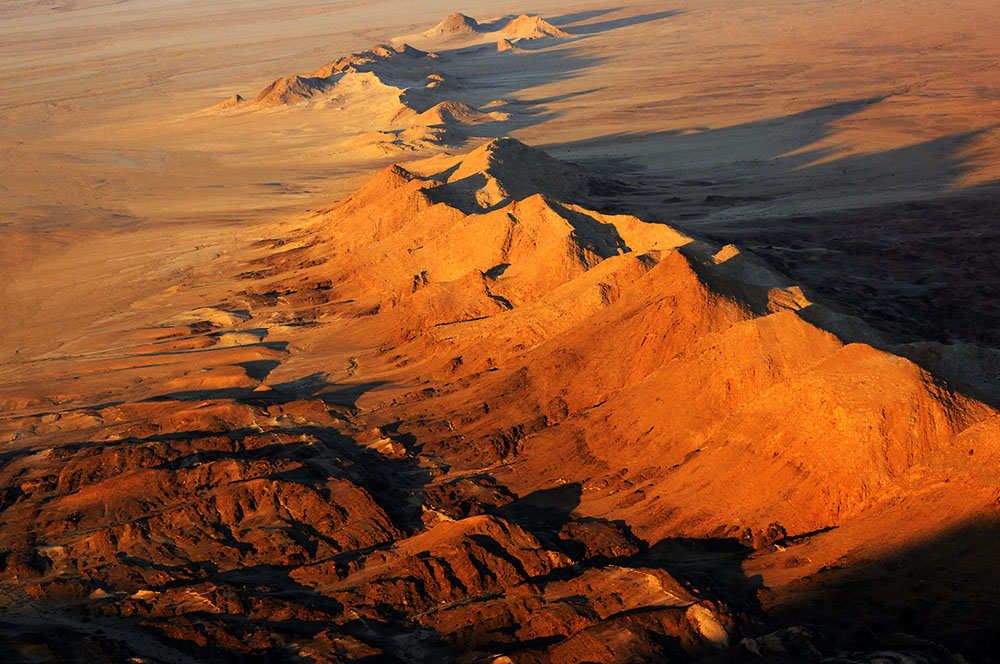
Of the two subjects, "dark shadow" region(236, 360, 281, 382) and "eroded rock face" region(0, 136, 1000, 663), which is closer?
"eroded rock face" region(0, 136, 1000, 663)

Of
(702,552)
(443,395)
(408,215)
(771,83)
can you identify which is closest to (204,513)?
(443,395)

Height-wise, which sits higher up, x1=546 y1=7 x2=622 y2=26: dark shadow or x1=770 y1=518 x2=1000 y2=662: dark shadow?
x1=546 y1=7 x2=622 y2=26: dark shadow

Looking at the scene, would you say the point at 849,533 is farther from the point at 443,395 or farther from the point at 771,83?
the point at 771,83

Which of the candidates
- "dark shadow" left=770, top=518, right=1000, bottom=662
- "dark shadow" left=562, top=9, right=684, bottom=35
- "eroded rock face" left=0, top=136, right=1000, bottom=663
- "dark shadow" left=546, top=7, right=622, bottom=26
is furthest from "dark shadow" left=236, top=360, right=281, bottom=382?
"dark shadow" left=546, top=7, right=622, bottom=26

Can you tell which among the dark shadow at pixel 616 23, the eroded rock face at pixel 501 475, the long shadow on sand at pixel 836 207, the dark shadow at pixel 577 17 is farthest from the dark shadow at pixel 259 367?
the dark shadow at pixel 577 17

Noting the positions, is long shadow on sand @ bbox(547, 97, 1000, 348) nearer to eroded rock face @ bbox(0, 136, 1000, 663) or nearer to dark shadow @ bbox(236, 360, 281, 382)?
eroded rock face @ bbox(0, 136, 1000, 663)

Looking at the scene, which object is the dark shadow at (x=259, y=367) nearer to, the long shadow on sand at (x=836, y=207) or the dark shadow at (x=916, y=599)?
the long shadow on sand at (x=836, y=207)

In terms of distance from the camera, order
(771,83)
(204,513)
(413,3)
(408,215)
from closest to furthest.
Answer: (204,513), (408,215), (771,83), (413,3)

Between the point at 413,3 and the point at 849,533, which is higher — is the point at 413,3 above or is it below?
above
